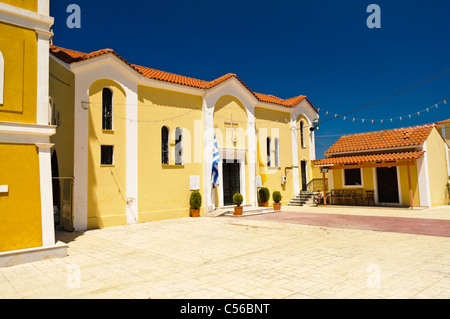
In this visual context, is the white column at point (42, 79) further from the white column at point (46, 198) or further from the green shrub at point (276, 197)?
the green shrub at point (276, 197)

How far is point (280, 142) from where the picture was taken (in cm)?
2053

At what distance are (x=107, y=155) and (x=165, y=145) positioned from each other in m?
2.91

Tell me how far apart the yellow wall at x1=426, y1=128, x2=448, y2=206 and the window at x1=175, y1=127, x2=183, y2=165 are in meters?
13.9

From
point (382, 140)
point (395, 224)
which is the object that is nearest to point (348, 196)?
point (382, 140)

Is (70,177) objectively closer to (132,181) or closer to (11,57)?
(132,181)

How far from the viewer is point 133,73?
13.6 metres

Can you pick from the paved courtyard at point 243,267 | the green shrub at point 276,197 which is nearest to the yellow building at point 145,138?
the green shrub at point 276,197

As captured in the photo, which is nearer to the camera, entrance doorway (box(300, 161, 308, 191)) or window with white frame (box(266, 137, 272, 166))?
window with white frame (box(266, 137, 272, 166))

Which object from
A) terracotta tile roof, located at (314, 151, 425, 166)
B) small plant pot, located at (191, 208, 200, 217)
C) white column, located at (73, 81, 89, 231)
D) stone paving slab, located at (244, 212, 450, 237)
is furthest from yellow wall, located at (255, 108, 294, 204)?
white column, located at (73, 81, 89, 231)

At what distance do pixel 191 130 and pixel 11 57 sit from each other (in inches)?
356

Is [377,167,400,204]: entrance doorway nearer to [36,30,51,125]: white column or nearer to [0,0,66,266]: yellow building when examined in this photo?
[0,0,66,266]: yellow building

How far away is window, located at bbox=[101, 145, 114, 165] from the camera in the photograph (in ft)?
42.0
